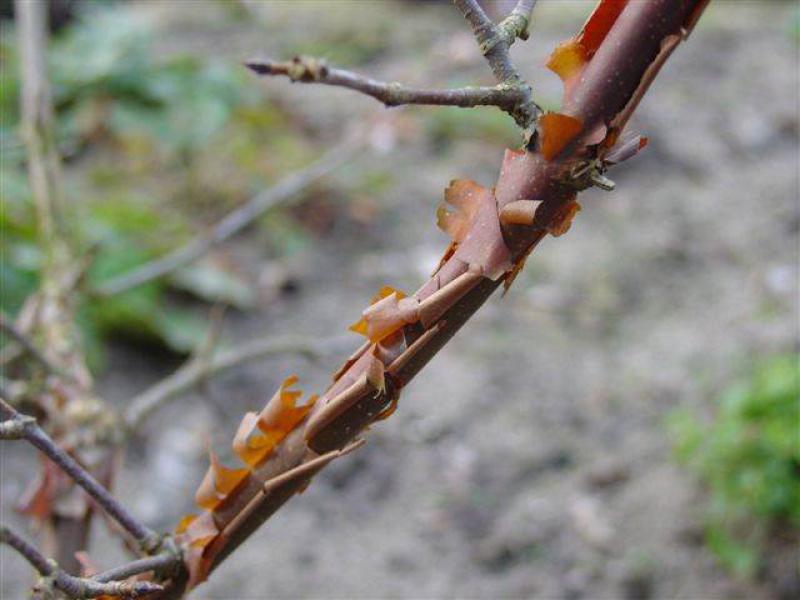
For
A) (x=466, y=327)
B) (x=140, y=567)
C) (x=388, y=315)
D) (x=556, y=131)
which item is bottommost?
(x=466, y=327)

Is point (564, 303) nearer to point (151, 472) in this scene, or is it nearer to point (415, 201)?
point (415, 201)

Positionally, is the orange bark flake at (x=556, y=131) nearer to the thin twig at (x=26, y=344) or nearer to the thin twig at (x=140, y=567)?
the thin twig at (x=140, y=567)

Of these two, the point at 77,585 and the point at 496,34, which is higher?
the point at 496,34

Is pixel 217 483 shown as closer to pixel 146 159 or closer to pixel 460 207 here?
pixel 460 207

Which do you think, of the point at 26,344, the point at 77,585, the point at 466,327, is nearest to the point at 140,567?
the point at 77,585

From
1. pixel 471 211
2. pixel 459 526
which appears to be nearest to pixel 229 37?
pixel 459 526

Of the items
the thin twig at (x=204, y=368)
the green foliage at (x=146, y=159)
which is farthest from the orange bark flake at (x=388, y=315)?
the green foliage at (x=146, y=159)

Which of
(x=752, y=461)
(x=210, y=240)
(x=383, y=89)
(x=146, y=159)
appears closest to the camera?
(x=383, y=89)
